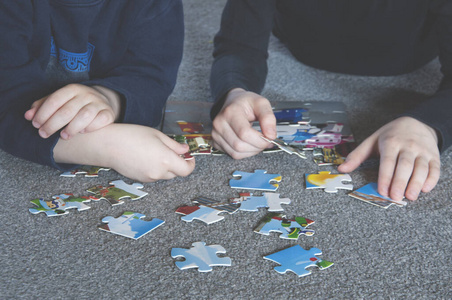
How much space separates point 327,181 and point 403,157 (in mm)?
143

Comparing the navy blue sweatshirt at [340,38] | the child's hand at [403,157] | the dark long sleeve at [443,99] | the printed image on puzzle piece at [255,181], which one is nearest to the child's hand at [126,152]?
the printed image on puzzle piece at [255,181]

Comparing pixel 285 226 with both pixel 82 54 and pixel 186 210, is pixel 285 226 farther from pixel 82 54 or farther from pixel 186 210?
pixel 82 54

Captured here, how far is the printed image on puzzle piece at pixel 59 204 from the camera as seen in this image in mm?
838

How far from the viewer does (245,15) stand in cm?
122

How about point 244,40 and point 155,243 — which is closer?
point 155,243

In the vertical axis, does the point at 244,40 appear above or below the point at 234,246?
above

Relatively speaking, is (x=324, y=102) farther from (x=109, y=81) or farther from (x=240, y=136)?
(x=109, y=81)

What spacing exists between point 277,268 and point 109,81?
511 mm

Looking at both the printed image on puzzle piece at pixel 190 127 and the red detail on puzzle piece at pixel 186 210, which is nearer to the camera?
the red detail on puzzle piece at pixel 186 210

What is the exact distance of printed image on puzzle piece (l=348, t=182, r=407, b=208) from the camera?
2.89 ft

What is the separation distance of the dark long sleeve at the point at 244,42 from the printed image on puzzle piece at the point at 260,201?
36 cm

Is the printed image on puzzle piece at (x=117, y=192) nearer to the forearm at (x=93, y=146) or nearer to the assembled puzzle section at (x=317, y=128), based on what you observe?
the forearm at (x=93, y=146)

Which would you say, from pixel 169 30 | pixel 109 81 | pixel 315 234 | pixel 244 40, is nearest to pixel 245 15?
pixel 244 40

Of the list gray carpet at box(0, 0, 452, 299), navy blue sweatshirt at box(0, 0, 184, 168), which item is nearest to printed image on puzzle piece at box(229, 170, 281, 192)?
gray carpet at box(0, 0, 452, 299)
